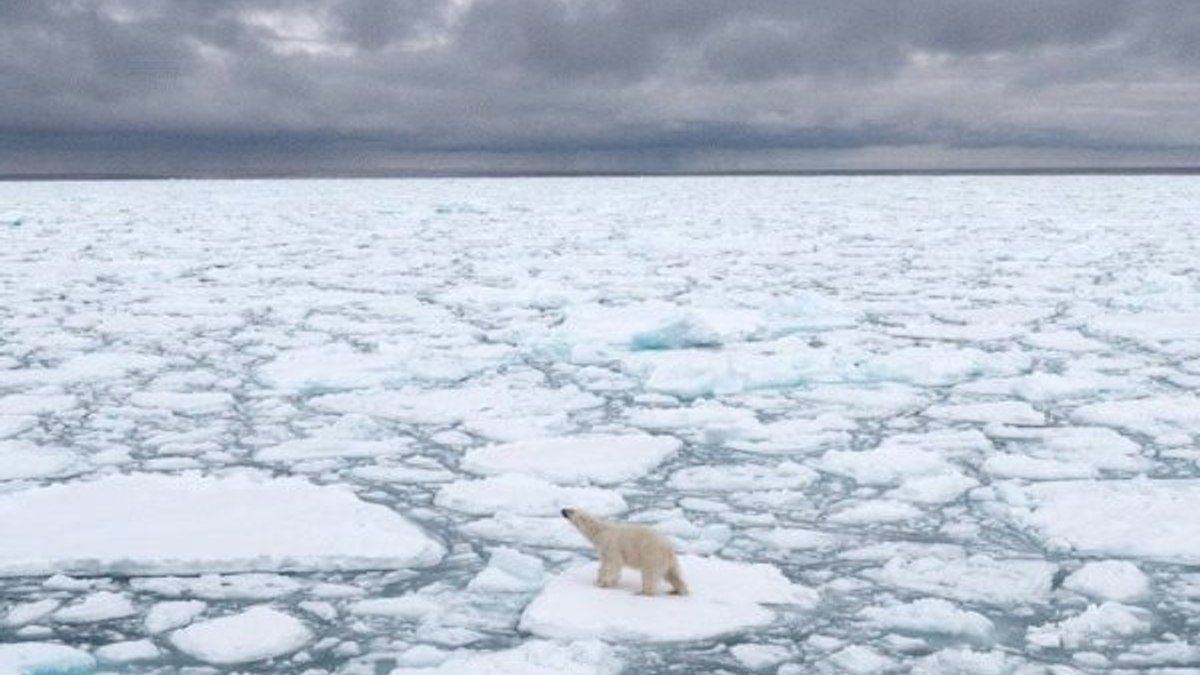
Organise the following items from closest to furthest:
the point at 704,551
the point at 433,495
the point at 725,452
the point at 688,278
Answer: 1. the point at 704,551
2. the point at 433,495
3. the point at 725,452
4. the point at 688,278

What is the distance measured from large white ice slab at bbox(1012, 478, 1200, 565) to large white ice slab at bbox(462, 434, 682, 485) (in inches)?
51.0

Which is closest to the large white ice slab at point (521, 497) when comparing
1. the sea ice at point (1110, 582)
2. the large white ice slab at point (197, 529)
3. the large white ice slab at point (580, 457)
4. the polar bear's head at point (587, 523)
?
the large white ice slab at point (580, 457)

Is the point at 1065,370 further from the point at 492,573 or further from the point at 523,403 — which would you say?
the point at 492,573

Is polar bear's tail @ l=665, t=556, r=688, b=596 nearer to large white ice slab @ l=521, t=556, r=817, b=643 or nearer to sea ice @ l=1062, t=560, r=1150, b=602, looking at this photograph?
large white ice slab @ l=521, t=556, r=817, b=643

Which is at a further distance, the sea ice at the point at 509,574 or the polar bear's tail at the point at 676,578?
the sea ice at the point at 509,574

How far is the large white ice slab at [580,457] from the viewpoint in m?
3.96

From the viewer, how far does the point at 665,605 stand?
2.72 metres

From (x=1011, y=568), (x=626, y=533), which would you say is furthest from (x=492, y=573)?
(x=1011, y=568)

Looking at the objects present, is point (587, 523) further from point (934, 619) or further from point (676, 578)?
point (934, 619)

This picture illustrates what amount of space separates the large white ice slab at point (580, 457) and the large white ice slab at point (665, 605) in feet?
3.09

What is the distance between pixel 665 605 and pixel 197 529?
57.3 inches

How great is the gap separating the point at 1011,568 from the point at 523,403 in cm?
255

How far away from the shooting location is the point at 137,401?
200 inches

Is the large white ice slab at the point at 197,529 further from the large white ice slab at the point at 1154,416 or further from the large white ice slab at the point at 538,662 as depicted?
the large white ice slab at the point at 1154,416
